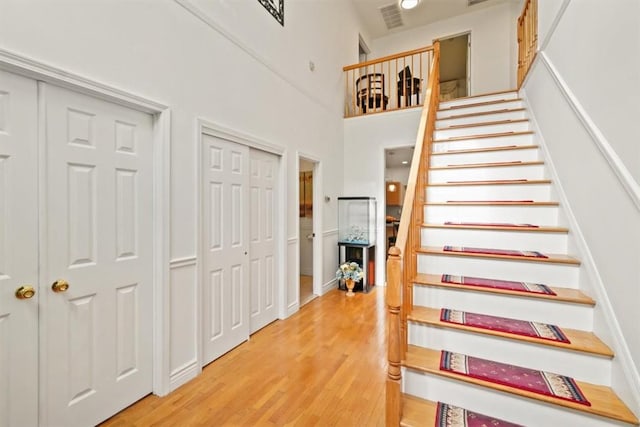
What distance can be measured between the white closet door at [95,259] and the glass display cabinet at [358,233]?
3.20 metres

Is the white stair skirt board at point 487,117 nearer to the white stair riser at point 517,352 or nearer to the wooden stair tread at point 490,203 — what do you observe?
the wooden stair tread at point 490,203

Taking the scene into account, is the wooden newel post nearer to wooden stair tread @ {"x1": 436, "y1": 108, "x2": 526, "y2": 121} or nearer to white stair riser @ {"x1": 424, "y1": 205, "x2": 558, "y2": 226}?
white stair riser @ {"x1": 424, "y1": 205, "x2": 558, "y2": 226}

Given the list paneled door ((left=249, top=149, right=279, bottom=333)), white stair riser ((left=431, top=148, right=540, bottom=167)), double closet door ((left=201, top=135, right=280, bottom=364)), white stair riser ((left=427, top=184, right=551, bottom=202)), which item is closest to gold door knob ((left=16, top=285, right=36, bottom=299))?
double closet door ((left=201, top=135, right=280, bottom=364))

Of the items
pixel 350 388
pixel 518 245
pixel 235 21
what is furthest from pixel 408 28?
pixel 350 388

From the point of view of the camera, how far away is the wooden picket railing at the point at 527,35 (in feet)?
10.8

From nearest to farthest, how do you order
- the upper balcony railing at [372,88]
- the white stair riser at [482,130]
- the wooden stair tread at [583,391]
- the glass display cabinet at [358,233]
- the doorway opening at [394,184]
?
the wooden stair tread at [583,391]
the white stair riser at [482,130]
the glass display cabinet at [358,233]
the upper balcony railing at [372,88]
the doorway opening at [394,184]

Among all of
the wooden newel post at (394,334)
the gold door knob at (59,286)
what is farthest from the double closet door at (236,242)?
the wooden newel post at (394,334)

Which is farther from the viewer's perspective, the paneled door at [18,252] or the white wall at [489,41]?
the white wall at [489,41]

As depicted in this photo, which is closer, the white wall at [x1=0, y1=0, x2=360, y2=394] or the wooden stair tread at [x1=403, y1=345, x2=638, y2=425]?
the wooden stair tread at [x1=403, y1=345, x2=638, y2=425]

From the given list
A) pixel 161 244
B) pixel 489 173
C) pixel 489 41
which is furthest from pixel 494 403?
pixel 489 41

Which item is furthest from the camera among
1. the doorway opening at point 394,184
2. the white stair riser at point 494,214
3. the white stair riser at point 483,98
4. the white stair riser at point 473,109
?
the doorway opening at point 394,184

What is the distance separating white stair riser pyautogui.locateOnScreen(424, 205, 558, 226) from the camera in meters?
2.25

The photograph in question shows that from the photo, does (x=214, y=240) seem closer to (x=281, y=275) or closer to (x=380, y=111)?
(x=281, y=275)

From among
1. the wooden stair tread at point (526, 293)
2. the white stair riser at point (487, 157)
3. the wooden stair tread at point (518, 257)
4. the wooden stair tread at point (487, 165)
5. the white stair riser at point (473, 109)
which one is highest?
the white stair riser at point (473, 109)
